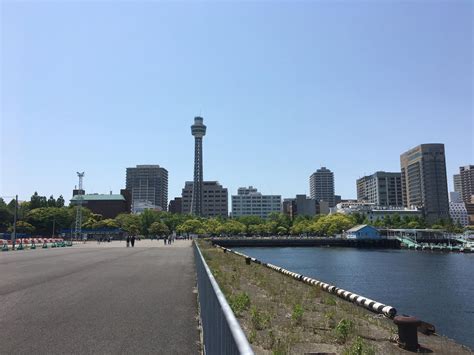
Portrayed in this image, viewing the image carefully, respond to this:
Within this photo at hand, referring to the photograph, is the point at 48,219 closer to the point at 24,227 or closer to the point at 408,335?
the point at 24,227

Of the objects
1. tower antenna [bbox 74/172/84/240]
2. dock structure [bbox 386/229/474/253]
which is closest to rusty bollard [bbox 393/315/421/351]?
dock structure [bbox 386/229/474/253]

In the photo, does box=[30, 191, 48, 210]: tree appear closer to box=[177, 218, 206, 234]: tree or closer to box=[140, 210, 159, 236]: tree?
box=[140, 210, 159, 236]: tree

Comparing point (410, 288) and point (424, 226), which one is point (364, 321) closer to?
point (410, 288)

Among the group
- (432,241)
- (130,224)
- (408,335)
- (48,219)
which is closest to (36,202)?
(48,219)

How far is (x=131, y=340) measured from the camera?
32.0ft

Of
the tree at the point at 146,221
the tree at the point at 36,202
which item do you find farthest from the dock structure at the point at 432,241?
the tree at the point at 36,202

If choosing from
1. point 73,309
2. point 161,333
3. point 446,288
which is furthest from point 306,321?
point 446,288

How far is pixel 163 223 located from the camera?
16650 cm

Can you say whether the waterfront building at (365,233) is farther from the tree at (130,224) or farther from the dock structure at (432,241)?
the tree at (130,224)

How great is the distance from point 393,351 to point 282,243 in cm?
13792

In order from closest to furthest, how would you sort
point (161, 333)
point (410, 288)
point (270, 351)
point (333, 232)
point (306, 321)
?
point (270, 351), point (161, 333), point (306, 321), point (410, 288), point (333, 232)

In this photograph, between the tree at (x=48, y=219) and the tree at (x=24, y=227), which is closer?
the tree at (x=24, y=227)

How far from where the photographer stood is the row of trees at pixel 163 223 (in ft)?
498

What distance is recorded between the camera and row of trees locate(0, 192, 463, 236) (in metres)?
152
